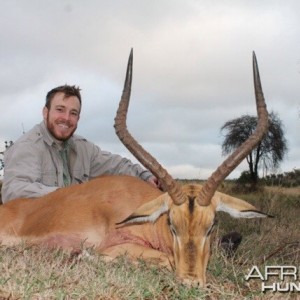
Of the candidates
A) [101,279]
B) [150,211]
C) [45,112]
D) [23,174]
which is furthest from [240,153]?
[45,112]

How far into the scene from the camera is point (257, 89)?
5559mm

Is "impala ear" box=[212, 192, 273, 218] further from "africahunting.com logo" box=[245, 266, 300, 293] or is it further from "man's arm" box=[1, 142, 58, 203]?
"man's arm" box=[1, 142, 58, 203]

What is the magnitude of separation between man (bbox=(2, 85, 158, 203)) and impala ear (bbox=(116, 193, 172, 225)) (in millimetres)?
1899

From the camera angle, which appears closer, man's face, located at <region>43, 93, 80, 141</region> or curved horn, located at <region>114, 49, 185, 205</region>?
curved horn, located at <region>114, 49, 185, 205</region>

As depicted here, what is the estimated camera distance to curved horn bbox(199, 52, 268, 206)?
206 inches

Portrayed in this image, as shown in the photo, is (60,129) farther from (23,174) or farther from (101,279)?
(101,279)

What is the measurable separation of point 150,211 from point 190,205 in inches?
22.8

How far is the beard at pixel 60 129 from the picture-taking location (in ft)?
25.6

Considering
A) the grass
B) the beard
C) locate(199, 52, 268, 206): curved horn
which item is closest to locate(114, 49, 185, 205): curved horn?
locate(199, 52, 268, 206): curved horn

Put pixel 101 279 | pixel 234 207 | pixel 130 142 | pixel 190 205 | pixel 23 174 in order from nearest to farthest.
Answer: pixel 101 279 < pixel 190 205 < pixel 234 207 < pixel 130 142 < pixel 23 174

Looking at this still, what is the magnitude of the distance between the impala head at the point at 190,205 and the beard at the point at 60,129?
212 cm

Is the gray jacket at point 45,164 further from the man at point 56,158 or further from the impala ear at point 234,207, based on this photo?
the impala ear at point 234,207

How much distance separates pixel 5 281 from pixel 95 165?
4435 mm

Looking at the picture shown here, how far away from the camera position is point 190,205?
509 centimetres
